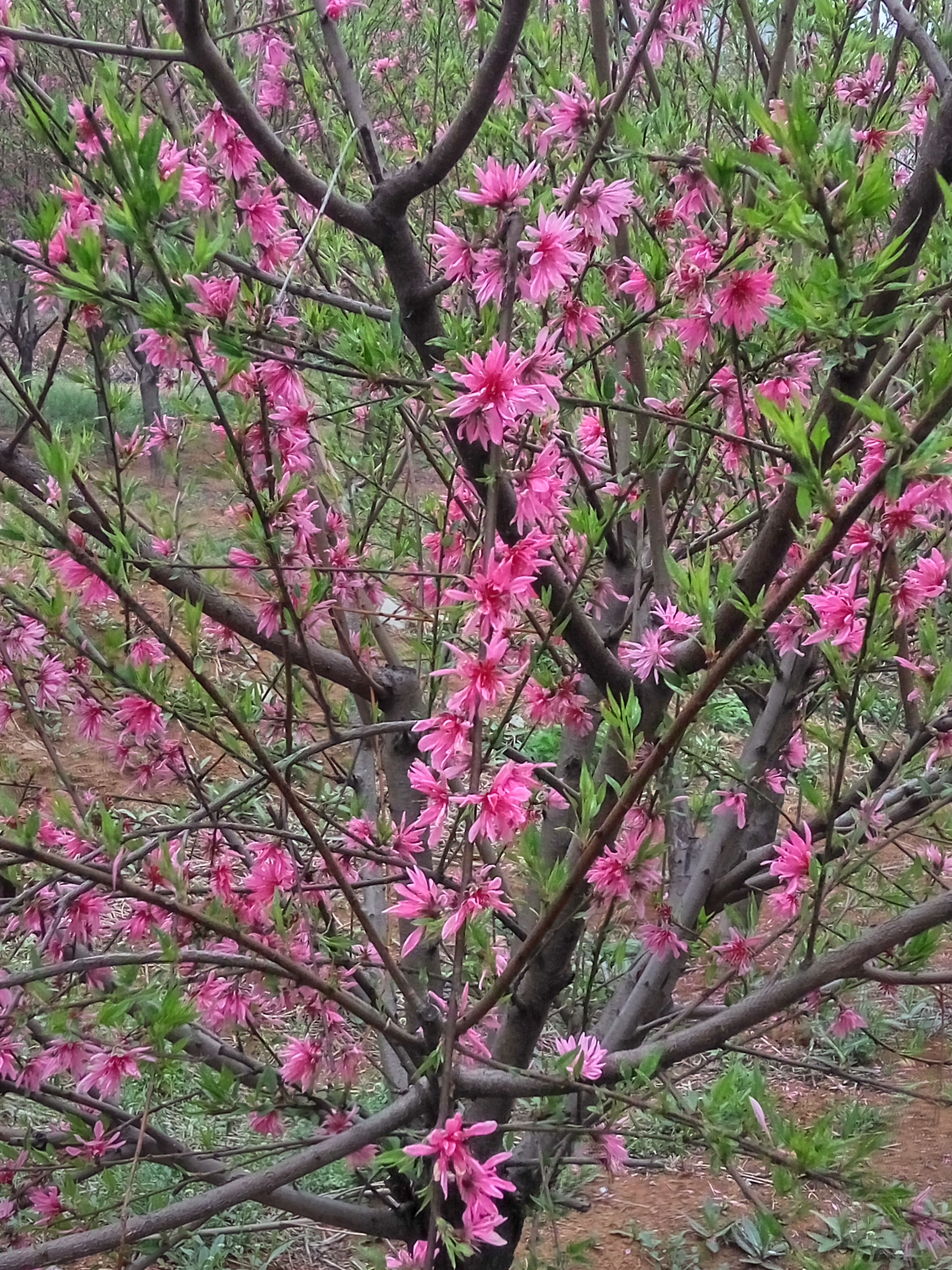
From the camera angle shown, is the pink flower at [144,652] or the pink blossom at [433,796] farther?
the pink flower at [144,652]

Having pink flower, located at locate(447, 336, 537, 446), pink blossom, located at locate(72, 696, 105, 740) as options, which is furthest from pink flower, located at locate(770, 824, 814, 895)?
pink blossom, located at locate(72, 696, 105, 740)

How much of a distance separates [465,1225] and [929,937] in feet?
3.09

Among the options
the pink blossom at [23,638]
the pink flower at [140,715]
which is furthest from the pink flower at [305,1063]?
the pink blossom at [23,638]

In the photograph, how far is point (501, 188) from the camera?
5.11ft

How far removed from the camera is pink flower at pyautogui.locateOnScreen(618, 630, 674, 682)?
1865mm

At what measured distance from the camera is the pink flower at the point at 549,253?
1.50m

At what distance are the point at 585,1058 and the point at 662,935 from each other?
0.51 meters

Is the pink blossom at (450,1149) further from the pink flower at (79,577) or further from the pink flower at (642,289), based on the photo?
the pink flower at (642,289)

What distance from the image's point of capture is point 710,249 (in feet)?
5.76

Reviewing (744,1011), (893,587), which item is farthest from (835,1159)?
(893,587)

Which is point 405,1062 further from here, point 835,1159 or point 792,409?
point 792,409

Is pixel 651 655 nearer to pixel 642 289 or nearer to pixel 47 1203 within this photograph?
pixel 642 289

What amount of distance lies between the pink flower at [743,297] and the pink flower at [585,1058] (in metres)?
1.15

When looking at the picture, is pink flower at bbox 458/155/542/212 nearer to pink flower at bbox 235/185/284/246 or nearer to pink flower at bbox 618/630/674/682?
pink flower at bbox 235/185/284/246
